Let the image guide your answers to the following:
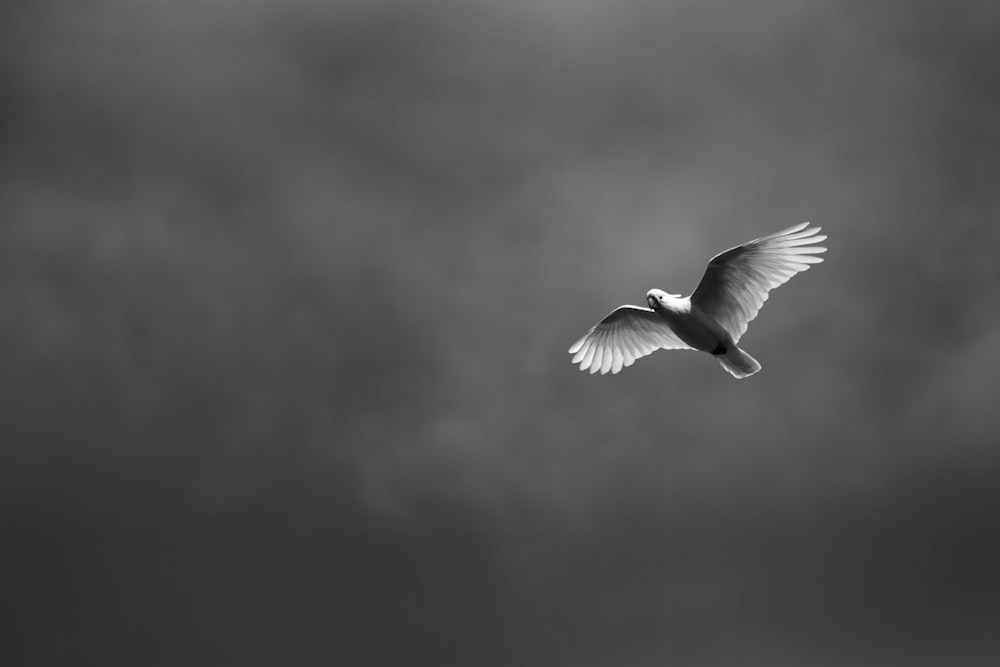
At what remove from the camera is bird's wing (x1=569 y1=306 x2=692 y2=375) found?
4881 centimetres

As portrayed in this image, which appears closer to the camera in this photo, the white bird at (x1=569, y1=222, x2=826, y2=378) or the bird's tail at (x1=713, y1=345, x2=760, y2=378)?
the white bird at (x1=569, y1=222, x2=826, y2=378)

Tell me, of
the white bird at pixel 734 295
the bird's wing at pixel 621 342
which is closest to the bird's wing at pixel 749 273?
the white bird at pixel 734 295

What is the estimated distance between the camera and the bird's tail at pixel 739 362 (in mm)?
44406

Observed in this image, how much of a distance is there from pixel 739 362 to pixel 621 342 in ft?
22.9

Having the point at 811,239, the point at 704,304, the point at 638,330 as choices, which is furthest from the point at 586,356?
the point at 811,239

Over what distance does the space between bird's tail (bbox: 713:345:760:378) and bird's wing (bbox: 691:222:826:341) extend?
55.7 inches

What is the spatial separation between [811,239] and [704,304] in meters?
5.26

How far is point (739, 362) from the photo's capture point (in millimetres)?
44594

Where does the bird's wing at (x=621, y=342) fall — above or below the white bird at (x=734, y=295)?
above

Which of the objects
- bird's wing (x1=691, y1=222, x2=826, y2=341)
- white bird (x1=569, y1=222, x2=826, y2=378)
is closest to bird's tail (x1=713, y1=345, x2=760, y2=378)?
white bird (x1=569, y1=222, x2=826, y2=378)

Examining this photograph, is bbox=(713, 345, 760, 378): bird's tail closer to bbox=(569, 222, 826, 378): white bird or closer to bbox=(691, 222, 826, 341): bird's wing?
bbox=(569, 222, 826, 378): white bird

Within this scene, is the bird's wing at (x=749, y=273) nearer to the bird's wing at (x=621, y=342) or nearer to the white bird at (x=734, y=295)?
the white bird at (x=734, y=295)

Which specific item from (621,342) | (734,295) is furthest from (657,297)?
(621,342)

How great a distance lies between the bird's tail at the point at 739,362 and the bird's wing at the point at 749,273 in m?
1.42
